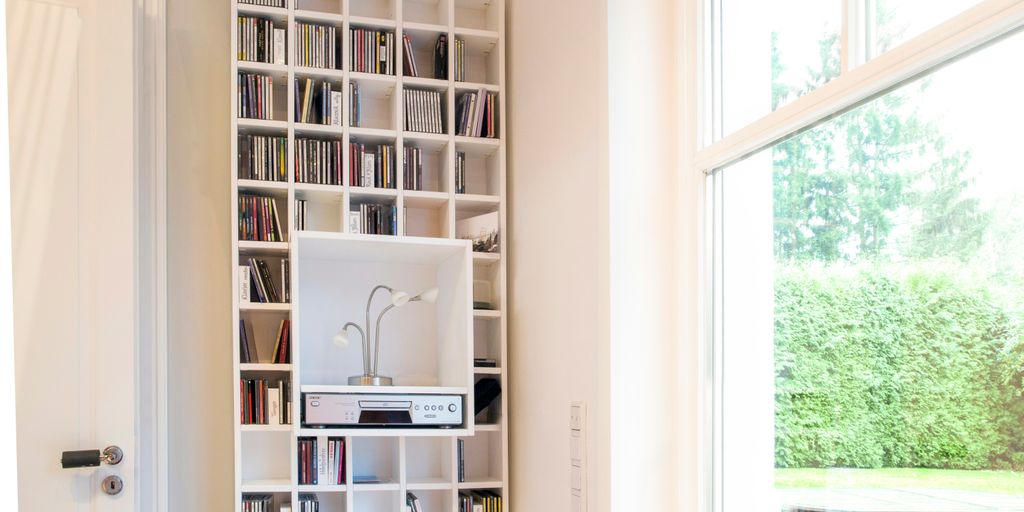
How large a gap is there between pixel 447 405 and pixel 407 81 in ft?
3.71

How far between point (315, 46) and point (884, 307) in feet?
7.10

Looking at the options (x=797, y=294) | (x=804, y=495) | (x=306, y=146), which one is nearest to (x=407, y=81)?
(x=306, y=146)

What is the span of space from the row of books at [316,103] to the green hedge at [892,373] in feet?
5.65

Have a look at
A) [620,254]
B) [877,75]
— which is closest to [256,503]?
[620,254]

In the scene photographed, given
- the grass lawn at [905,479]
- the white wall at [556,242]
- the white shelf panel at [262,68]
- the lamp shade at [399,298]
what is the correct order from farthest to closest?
the white shelf panel at [262,68], the lamp shade at [399,298], the white wall at [556,242], the grass lawn at [905,479]

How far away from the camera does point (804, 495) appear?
1894 mm

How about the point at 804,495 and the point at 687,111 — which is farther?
the point at 687,111

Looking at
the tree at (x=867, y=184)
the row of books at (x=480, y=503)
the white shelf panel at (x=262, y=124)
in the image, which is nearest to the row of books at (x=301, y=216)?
the white shelf panel at (x=262, y=124)

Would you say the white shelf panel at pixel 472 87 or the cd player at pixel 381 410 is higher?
the white shelf panel at pixel 472 87

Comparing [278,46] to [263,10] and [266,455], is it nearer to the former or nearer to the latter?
[263,10]

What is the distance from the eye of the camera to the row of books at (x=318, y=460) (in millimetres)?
2990

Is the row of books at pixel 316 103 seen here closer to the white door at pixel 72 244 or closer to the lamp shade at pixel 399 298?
the white door at pixel 72 244

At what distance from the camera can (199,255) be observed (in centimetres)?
317

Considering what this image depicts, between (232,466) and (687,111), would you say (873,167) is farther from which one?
(232,466)
